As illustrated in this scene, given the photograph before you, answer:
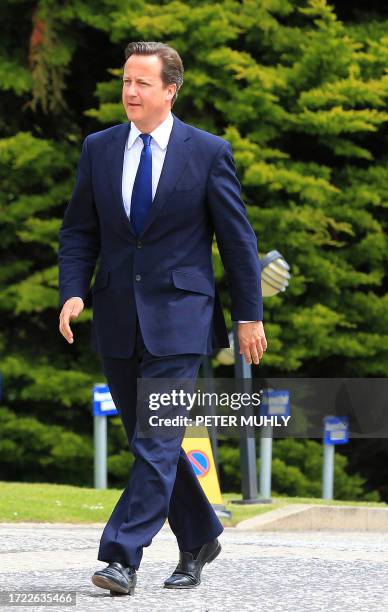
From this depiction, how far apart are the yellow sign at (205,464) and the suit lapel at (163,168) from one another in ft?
14.9

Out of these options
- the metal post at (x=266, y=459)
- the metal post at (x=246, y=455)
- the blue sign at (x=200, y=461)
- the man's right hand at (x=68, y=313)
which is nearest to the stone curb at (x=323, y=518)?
the blue sign at (x=200, y=461)

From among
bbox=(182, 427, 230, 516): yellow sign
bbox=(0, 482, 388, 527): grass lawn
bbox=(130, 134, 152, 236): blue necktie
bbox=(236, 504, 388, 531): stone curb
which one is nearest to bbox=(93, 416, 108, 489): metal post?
bbox=(0, 482, 388, 527): grass lawn

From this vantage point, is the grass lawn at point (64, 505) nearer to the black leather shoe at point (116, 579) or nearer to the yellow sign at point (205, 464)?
the yellow sign at point (205, 464)

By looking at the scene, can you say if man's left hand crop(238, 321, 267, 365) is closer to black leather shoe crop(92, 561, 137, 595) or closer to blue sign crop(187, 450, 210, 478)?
black leather shoe crop(92, 561, 137, 595)

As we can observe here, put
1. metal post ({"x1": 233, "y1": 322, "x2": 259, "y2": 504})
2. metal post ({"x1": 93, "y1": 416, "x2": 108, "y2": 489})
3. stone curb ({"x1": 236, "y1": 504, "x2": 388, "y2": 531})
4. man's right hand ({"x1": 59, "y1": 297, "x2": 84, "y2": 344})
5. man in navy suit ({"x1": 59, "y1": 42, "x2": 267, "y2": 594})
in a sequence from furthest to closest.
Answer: metal post ({"x1": 93, "y1": 416, "x2": 108, "y2": 489}), metal post ({"x1": 233, "y1": 322, "x2": 259, "y2": 504}), stone curb ({"x1": 236, "y1": 504, "x2": 388, "y2": 531}), man's right hand ({"x1": 59, "y1": 297, "x2": 84, "y2": 344}), man in navy suit ({"x1": 59, "y1": 42, "x2": 267, "y2": 594})

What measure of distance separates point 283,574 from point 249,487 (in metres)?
5.61

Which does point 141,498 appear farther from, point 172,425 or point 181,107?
point 181,107

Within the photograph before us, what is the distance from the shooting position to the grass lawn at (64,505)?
924 centimetres

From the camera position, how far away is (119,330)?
5297 mm

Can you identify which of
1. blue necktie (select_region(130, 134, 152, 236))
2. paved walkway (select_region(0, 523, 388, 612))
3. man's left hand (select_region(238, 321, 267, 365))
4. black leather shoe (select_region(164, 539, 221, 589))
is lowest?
paved walkway (select_region(0, 523, 388, 612))

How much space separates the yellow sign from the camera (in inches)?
382

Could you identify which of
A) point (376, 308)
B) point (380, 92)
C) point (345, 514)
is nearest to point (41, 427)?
point (376, 308)

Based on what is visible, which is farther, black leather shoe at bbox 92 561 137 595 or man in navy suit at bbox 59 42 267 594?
man in navy suit at bbox 59 42 267 594

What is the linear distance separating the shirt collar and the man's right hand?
592mm
